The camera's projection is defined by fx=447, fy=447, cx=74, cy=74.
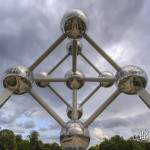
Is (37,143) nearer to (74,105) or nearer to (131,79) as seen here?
(74,105)

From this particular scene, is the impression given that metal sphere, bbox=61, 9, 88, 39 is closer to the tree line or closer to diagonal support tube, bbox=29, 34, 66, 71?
diagonal support tube, bbox=29, 34, 66, 71

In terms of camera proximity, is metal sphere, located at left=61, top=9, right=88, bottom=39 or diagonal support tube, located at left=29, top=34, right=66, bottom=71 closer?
metal sphere, located at left=61, top=9, right=88, bottom=39

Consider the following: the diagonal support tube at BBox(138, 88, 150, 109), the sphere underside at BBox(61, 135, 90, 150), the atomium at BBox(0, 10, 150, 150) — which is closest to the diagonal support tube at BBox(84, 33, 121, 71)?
the atomium at BBox(0, 10, 150, 150)

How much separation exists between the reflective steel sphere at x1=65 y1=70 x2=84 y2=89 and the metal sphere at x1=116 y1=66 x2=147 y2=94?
261 centimetres

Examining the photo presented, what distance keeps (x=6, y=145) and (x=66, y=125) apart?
54368mm

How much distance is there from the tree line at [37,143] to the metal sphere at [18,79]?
5262cm

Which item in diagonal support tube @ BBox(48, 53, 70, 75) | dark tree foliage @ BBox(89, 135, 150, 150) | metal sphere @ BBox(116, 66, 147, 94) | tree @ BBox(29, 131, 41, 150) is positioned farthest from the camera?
tree @ BBox(29, 131, 41, 150)

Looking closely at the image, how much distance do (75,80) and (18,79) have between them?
2.81m

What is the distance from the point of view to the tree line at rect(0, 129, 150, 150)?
6675 cm

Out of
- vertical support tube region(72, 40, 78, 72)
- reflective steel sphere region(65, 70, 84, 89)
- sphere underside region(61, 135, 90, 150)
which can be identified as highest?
vertical support tube region(72, 40, 78, 72)

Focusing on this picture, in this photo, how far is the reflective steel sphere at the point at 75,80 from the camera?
16.0 m

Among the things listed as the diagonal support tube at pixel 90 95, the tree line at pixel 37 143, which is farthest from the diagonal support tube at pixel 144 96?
the tree line at pixel 37 143

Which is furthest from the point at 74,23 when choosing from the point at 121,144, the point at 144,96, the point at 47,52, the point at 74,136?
the point at 121,144

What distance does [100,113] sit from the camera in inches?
535
